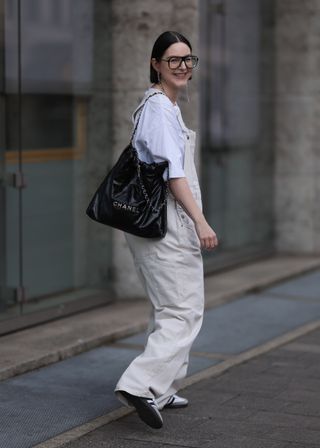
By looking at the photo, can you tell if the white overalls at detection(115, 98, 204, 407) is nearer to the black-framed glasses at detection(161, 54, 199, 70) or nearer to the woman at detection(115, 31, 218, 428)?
the woman at detection(115, 31, 218, 428)

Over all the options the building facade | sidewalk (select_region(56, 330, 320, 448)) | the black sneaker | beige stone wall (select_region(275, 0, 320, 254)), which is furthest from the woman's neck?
beige stone wall (select_region(275, 0, 320, 254))

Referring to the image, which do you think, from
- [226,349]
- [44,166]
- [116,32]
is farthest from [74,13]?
[226,349]

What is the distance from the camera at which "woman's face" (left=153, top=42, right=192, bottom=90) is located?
559cm

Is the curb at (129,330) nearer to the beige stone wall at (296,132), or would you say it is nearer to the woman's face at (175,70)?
the beige stone wall at (296,132)

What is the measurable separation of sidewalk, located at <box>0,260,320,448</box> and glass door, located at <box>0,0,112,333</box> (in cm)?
63

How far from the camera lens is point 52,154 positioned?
340 inches

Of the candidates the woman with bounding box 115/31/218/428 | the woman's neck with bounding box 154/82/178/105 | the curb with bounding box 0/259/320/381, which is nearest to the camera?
the woman with bounding box 115/31/218/428

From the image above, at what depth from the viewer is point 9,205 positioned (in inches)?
320

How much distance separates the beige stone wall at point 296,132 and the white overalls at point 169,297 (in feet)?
20.4

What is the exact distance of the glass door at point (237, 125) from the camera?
10.9 m

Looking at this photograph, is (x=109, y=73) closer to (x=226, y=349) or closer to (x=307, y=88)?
(x=226, y=349)

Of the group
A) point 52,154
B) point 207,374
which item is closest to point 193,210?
point 207,374

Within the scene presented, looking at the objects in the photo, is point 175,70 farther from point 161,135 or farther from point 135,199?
point 135,199

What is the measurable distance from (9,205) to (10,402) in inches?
86.3
